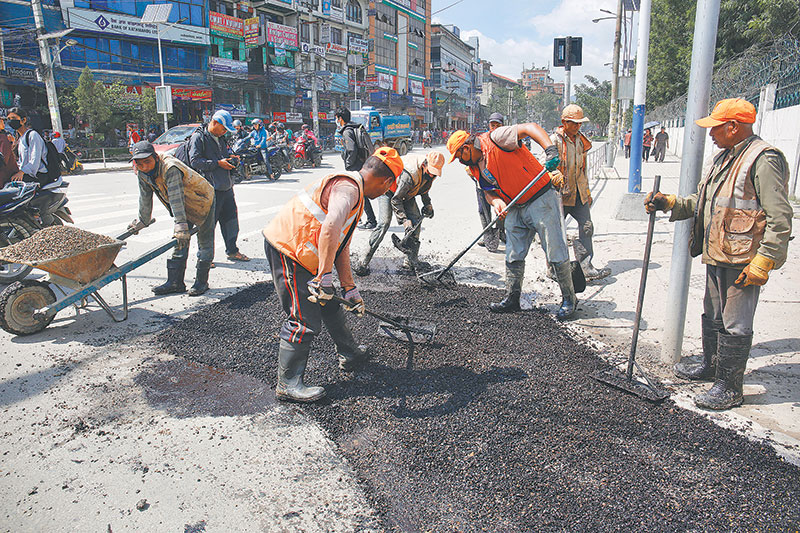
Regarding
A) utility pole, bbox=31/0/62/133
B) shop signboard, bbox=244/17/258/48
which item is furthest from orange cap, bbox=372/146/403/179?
shop signboard, bbox=244/17/258/48

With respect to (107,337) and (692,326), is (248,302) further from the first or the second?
(692,326)

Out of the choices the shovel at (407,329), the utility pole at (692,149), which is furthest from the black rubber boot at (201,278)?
the utility pole at (692,149)

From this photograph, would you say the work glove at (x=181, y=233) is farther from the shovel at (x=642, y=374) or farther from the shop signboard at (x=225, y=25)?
the shop signboard at (x=225, y=25)

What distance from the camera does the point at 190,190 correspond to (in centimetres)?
567

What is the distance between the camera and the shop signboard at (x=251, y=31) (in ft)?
126

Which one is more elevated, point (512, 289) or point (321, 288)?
point (321, 288)

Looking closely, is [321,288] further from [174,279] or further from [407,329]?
A: [174,279]

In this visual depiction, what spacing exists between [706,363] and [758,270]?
98cm

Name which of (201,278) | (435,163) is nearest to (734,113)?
(435,163)

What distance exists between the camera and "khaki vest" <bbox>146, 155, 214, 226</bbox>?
5441 millimetres

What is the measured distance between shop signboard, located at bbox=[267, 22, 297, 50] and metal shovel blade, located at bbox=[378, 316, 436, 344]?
136 ft

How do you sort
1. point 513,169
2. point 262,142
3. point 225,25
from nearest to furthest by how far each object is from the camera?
point 513,169, point 262,142, point 225,25

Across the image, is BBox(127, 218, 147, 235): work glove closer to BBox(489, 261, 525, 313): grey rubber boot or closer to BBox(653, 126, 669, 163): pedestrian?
BBox(489, 261, 525, 313): grey rubber boot

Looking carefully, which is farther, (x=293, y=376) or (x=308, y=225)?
(x=293, y=376)
